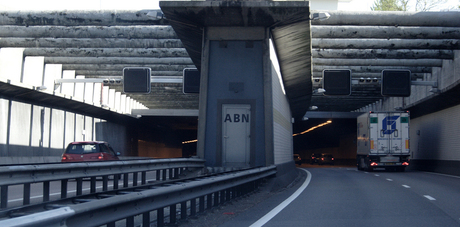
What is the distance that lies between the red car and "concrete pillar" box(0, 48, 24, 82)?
9473 mm

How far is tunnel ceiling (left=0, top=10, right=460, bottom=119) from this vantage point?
20.2m

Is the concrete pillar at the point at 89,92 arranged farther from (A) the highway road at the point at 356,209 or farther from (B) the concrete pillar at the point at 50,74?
(A) the highway road at the point at 356,209

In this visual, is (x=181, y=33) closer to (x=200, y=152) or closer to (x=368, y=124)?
(x=200, y=152)

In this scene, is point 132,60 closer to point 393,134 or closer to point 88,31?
point 88,31

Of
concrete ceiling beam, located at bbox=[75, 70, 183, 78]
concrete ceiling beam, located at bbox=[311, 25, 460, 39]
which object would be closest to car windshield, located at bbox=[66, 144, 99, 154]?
concrete ceiling beam, located at bbox=[311, 25, 460, 39]

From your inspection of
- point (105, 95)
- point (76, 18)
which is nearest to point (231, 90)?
point (76, 18)

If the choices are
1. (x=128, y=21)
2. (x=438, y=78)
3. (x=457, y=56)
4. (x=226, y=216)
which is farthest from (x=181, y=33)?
(x=438, y=78)

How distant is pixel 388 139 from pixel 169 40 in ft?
48.7

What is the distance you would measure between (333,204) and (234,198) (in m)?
2.38

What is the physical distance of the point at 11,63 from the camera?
27.5 metres

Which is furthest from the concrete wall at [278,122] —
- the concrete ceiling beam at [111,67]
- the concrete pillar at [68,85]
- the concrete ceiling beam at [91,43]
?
the concrete pillar at [68,85]

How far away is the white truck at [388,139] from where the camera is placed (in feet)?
99.9

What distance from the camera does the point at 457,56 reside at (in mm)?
24625

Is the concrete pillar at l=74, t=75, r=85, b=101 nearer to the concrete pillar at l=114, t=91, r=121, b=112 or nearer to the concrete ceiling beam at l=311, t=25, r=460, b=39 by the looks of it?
the concrete pillar at l=114, t=91, r=121, b=112
